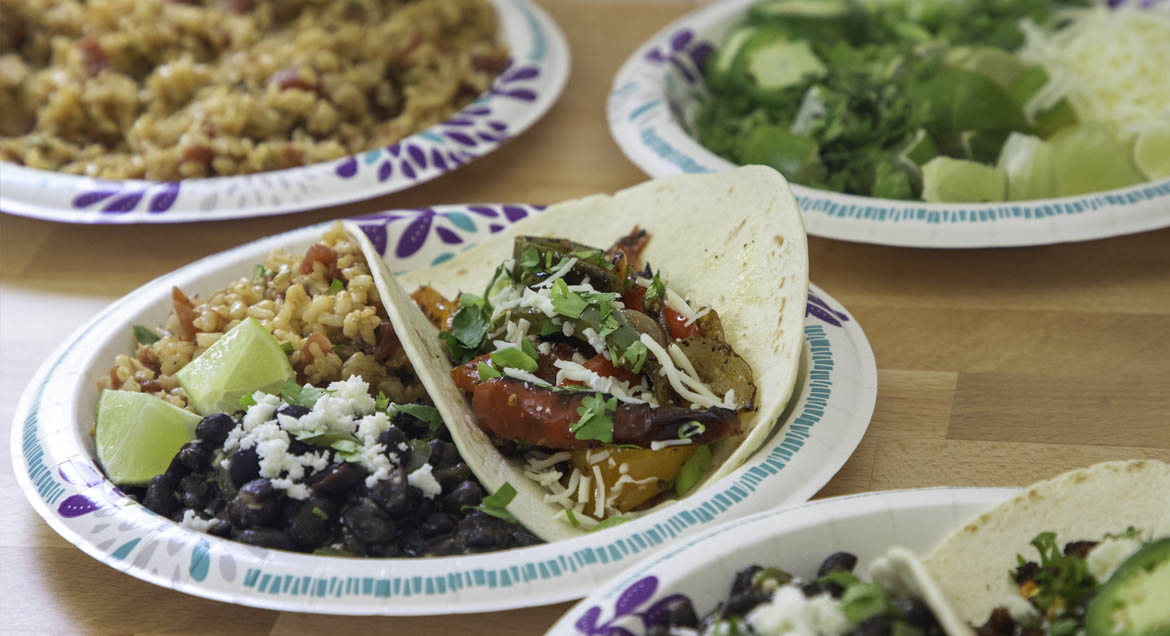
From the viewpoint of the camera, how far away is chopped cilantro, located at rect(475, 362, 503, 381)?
191 centimetres

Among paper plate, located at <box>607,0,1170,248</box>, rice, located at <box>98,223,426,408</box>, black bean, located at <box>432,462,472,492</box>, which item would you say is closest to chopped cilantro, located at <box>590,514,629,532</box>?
black bean, located at <box>432,462,472,492</box>

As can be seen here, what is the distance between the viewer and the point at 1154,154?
2.68 metres

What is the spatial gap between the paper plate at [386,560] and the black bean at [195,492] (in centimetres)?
7

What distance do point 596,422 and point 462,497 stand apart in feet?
0.82

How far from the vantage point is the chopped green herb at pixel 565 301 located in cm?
193

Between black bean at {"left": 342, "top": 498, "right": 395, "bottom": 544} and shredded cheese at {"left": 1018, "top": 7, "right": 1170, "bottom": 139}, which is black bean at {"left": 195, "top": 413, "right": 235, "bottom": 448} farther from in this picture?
shredded cheese at {"left": 1018, "top": 7, "right": 1170, "bottom": 139}

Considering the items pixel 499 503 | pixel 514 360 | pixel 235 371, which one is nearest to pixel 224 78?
pixel 235 371

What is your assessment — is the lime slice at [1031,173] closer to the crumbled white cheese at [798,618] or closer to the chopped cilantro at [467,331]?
the chopped cilantro at [467,331]

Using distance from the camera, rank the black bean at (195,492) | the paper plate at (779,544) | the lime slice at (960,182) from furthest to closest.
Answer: the lime slice at (960,182) < the black bean at (195,492) < the paper plate at (779,544)

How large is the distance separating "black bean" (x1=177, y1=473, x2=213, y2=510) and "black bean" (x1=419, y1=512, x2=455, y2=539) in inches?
14.0

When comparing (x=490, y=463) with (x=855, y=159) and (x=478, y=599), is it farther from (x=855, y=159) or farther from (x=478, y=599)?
(x=855, y=159)

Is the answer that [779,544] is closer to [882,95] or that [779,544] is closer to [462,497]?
[462,497]

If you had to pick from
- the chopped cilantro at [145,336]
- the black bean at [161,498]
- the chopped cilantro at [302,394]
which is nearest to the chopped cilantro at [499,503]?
the chopped cilantro at [302,394]

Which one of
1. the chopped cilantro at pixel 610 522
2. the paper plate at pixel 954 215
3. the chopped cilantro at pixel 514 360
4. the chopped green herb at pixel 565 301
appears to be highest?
the chopped green herb at pixel 565 301
